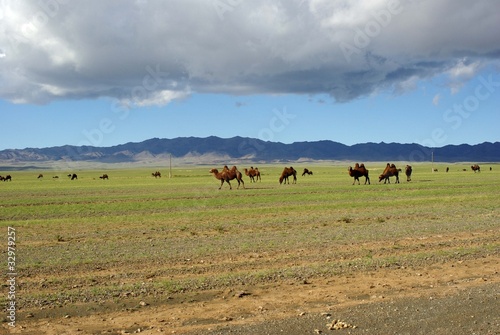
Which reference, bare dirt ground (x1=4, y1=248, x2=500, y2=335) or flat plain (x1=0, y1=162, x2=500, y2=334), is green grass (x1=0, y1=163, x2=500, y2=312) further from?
bare dirt ground (x1=4, y1=248, x2=500, y2=335)

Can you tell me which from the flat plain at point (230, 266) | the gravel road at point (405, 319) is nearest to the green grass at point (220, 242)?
the flat plain at point (230, 266)

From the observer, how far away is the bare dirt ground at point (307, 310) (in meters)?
8.59

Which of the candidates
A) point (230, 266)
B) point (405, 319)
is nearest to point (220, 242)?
point (230, 266)

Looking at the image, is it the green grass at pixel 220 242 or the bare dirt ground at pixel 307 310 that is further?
the green grass at pixel 220 242

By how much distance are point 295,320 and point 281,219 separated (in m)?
15.5

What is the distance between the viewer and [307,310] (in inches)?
379

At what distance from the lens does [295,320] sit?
897cm

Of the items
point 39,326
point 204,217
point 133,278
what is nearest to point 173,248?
point 133,278

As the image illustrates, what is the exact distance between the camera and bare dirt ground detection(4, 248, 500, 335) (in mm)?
8586

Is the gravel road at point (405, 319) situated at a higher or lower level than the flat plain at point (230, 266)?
higher

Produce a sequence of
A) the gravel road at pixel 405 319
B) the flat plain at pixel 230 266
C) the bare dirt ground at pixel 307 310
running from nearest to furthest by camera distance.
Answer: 1. the gravel road at pixel 405 319
2. the bare dirt ground at pixel 307 310
3. the flat plain at pixel 230 266

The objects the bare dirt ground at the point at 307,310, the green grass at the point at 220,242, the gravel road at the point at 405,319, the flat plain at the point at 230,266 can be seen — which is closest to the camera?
the gravel road at the point at 405,319

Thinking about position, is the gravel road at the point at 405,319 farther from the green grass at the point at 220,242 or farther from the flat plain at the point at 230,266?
the green grass at the point at 220,242

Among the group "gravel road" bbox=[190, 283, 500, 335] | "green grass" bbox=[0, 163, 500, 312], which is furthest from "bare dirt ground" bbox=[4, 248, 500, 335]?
"green grass" bbox=[0, 163, 500, 312]
